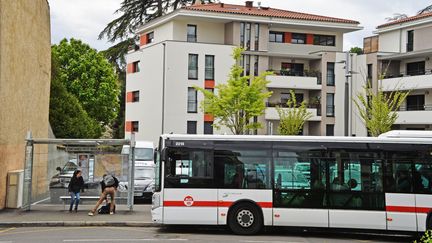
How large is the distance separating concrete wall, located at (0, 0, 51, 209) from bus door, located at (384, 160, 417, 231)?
1280 cm

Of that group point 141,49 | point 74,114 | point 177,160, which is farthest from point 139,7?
point 177,160

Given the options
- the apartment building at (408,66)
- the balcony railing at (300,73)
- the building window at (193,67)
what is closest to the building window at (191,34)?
the building window at (193,67)

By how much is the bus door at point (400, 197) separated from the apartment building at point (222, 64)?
103 feet

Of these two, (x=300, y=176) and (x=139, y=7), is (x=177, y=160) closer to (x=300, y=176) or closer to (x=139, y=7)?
(x=300, y=176)

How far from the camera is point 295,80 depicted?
161ft

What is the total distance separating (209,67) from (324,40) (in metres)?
12.6

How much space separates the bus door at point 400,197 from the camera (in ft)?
49.8

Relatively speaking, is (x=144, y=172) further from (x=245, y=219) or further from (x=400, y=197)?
(x=400, y=197)

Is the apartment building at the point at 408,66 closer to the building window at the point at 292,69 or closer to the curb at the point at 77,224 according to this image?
the building window at the point at 292,69

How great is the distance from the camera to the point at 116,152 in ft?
69.2

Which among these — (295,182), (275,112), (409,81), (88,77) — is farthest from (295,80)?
(295,182)

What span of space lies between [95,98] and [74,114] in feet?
39.2

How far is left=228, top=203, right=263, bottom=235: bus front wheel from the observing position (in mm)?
15570

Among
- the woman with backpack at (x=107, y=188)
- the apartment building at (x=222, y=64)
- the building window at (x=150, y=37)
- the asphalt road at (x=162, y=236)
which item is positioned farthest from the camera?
the building window at (x=150, y=37)
